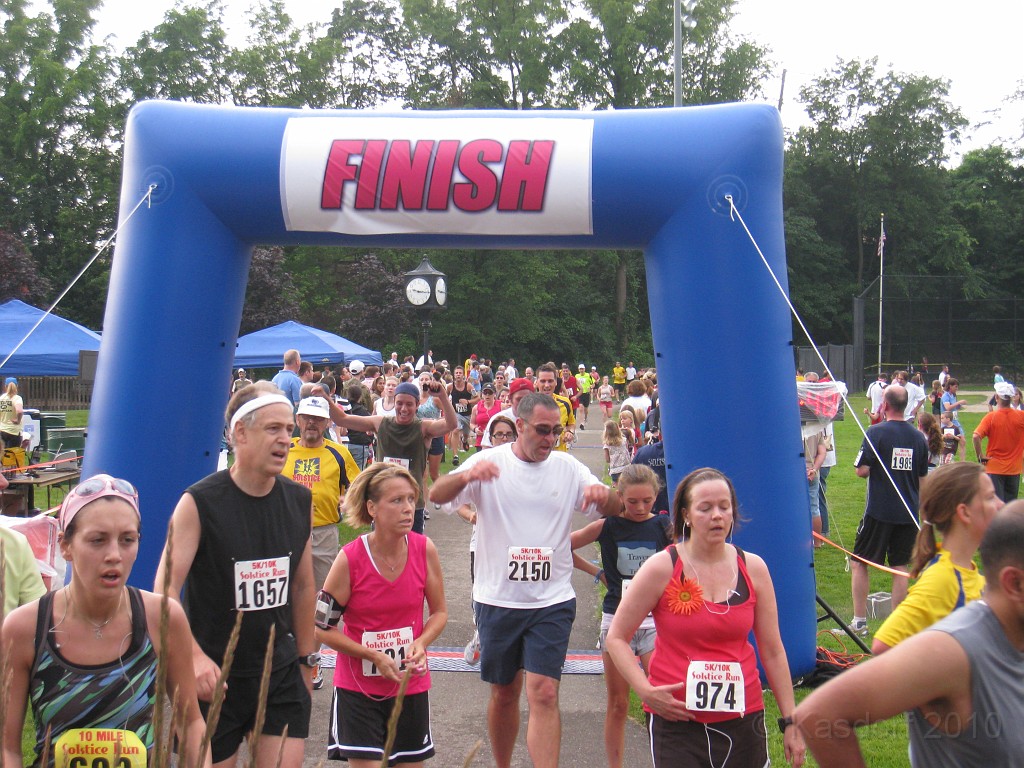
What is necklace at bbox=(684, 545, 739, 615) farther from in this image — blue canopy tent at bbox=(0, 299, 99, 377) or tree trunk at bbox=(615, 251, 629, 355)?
tree trunk at bbox=(615, 251, 629, 355)

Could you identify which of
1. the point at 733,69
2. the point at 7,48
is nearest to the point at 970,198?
the point at 733,69

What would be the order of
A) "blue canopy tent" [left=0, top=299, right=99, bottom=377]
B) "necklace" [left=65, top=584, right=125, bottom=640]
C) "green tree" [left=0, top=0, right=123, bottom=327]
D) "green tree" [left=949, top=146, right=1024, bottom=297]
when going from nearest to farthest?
"necklace" [left=65, top=584, right=125, bottom=640], "blue canopy tent" [left=0, top=299, right=99, bottom=377], "green tree" [left=0, top=0, right=123, bottom=327], "green tree" [left=949, top=146, right=1024, bottom=297]

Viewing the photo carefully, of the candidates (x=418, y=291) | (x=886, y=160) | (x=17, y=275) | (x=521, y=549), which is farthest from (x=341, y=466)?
(x=886, y=160)

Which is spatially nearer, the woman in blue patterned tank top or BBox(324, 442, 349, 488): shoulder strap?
the woman in blue patterned tank top

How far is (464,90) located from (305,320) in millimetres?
14501

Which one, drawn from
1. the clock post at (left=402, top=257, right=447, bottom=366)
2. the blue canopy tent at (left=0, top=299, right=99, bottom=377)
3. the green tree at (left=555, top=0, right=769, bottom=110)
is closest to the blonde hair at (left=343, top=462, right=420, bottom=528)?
the clock post at (left=402, top=257, right=447, bottom=366)

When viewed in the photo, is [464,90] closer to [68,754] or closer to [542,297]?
[542,297]

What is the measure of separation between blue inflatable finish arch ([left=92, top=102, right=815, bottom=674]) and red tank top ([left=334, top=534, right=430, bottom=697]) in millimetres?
2518

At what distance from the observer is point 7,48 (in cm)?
4081

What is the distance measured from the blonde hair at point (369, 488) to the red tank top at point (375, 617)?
0.57 feet

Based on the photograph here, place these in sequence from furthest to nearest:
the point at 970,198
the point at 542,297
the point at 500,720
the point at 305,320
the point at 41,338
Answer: the point at 970,198 → the point at 542,297 → the point at 305,320 → the point at 41,338 → the point at 500,720

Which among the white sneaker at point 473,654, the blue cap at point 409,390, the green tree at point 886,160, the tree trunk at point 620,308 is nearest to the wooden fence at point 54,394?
the tree trunk at point 620,308

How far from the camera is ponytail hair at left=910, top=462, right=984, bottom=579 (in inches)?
128

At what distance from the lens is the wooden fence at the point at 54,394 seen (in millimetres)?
31172
